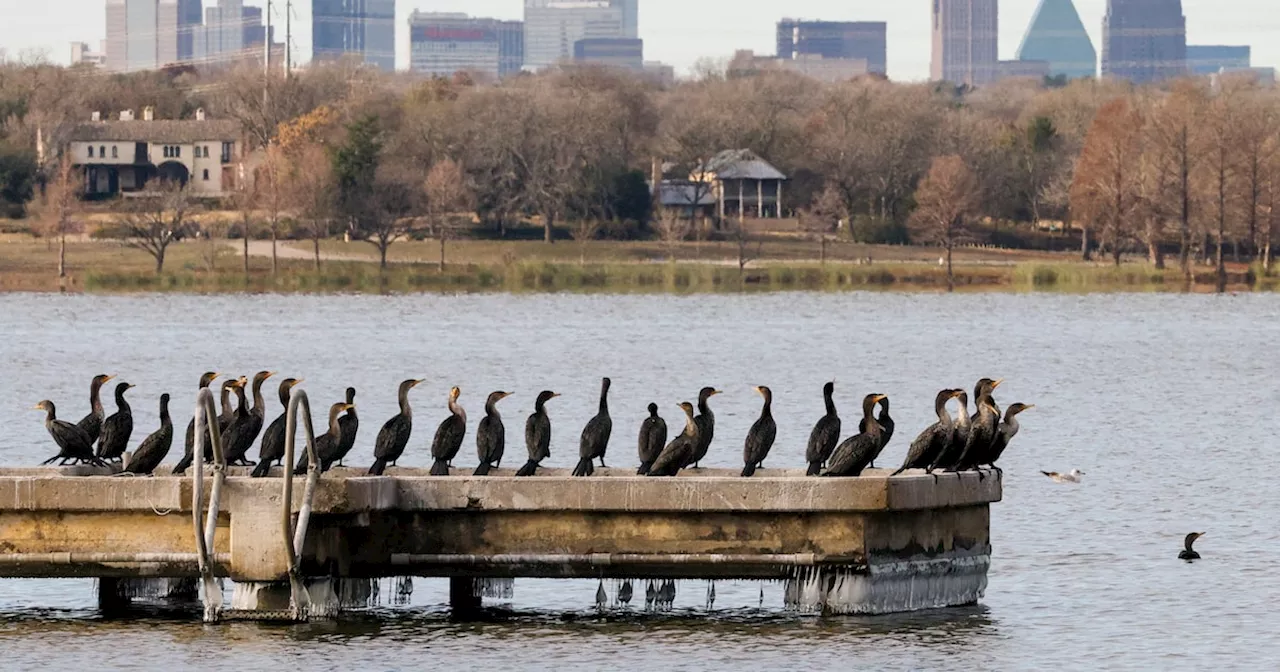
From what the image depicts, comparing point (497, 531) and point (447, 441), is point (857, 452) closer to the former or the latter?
point (497, 531)

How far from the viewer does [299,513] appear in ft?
80.2

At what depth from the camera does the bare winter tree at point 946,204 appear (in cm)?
12825

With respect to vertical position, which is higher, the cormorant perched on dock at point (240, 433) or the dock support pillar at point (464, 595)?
the cormorant perched on dock at point (240, 433)

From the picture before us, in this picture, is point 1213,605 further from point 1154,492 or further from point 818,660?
point 1154,492

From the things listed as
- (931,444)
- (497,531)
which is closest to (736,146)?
(931,444)

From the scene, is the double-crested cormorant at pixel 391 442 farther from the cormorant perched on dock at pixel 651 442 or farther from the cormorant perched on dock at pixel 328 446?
the cormorant perched on dock at pixel 651 442

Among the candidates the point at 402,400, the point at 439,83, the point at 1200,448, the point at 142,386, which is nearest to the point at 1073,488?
the point at 1200,448

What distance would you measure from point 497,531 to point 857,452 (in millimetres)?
3602

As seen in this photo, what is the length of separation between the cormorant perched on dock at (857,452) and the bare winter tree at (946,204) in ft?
323

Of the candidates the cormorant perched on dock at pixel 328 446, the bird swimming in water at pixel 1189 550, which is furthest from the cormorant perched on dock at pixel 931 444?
the bird swimming in water at pixel 1189 550

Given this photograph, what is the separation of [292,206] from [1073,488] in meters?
93.5

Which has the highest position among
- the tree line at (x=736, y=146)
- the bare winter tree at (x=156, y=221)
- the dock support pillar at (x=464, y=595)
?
the tree line at (x=736, y=146)

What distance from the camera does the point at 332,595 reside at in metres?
25.2

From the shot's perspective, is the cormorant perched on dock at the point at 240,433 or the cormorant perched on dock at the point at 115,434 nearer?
the cormorant perched on dock at the point at 240,433
